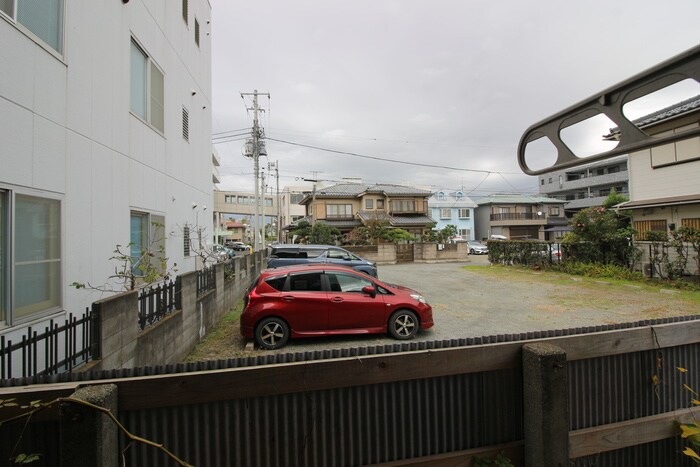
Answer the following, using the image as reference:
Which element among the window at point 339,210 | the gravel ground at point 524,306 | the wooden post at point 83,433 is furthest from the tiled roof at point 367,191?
the wooden post at point 83,433

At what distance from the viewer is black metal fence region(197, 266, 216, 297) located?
648cm

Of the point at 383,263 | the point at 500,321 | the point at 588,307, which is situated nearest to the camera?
the point at 500,321

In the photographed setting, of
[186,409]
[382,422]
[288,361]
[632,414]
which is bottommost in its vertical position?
[632,414]

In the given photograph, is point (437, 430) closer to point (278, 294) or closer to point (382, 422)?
point (382, 422)

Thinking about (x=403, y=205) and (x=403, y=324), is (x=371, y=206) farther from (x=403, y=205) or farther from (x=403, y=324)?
(x=403, y=324)

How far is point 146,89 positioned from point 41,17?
278 cm

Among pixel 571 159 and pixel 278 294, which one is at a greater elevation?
pixel 571 159

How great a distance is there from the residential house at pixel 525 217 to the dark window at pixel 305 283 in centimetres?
4221

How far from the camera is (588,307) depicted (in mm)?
9211

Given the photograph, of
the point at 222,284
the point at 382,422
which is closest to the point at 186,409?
the point at 382,422

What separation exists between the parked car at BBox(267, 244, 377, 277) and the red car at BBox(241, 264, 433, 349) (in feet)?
16.3

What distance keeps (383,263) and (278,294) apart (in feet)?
60.0

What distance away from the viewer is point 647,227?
49.3 ft

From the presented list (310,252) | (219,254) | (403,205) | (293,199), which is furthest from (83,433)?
(293,199)
